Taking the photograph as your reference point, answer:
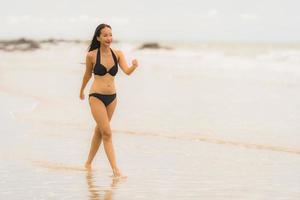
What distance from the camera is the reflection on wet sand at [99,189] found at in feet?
21.2

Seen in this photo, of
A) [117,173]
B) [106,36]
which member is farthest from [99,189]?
[106,36]

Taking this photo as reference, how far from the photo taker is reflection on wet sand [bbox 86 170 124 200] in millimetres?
6469

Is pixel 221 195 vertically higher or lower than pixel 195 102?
higher

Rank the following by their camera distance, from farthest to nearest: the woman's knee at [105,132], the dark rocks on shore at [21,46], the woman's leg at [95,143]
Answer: the dark rocks on shore at [21,46] → the woman's leg at [95,143] → the woman's knee at [105,132]

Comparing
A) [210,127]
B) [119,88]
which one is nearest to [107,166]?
[210,127]

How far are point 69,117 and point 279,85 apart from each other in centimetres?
1030

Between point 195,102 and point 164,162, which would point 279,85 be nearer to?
point 195,102

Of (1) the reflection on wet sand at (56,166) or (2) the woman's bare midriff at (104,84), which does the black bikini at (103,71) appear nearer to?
(2) the woman's bare midriff at (104,84)

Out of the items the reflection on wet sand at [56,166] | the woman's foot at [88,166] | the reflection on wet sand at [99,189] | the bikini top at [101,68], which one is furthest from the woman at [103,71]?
the reflection on wet sand at [56,166]

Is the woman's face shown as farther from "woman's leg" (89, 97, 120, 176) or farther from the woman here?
"woman's leg" (89, 97, 120, 176)

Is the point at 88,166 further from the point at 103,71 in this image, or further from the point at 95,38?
the point at 95,38

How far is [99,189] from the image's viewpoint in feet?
22.6

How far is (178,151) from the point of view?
9.41m

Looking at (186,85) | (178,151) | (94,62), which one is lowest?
(186,85)
